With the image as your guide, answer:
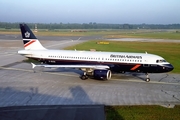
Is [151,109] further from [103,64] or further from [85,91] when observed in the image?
[103,64]

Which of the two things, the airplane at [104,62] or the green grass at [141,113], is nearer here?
the green grass at [141,113]

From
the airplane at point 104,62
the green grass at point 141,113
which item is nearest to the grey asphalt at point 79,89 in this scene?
the green grass at point 141,113

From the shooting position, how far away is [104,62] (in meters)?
32.4

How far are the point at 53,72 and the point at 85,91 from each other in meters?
11.4

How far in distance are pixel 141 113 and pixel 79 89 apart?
917cm

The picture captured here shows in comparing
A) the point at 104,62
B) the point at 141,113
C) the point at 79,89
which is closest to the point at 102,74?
the point at 104,62

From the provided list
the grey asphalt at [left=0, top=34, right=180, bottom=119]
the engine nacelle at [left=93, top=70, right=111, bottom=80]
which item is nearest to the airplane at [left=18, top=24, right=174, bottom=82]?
the engine nacelle at [left=93, top=70, right=111, bottom=80]

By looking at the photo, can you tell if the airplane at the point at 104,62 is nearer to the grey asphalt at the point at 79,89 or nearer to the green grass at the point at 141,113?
the grey asphalt at the point at 79,89

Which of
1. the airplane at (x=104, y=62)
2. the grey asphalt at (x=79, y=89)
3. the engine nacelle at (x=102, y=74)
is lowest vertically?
the grey asphalt at (x=79, y=89)

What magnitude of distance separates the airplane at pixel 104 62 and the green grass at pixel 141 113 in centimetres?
920

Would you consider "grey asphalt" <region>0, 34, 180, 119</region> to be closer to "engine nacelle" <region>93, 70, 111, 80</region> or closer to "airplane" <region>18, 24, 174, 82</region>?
"engine nacelle" <region>93, 70, 111, 80</region>

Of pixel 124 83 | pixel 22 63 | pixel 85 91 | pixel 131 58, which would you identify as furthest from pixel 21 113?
pixel 22 63

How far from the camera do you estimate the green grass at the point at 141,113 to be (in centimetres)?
1892

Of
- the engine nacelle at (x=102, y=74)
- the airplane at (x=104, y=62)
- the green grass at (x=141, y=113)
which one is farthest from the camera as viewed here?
the airplane at (x=104, y=62)
